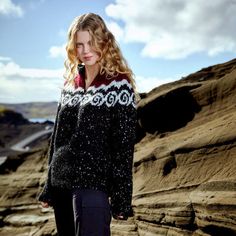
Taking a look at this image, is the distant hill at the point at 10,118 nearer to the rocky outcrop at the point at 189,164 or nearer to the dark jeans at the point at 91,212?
the rocky outcrop at the point at 189,164

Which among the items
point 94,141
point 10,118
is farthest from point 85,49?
point 10,118

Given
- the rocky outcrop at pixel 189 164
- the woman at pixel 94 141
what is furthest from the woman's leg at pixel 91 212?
the rocky outcrop at pixel 189 164

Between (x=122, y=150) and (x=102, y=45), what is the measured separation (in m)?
0.94

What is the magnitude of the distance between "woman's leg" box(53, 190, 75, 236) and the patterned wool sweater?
0.43 feet

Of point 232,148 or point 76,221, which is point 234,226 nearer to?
point 232,148

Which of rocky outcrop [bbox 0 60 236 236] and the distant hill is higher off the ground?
the distant hill

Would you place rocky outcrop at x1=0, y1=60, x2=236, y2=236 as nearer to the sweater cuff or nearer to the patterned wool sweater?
the patterned wool sweater

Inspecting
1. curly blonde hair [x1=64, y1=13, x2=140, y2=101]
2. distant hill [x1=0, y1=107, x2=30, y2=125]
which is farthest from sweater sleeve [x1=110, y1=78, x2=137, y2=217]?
distant hill [x1=0, y1=107, x2=30, y2=125]

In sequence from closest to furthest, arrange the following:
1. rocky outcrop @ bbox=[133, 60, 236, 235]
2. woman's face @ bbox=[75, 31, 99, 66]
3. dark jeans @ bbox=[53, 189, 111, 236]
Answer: dark jeans @ bbox=[53, 189, 111, 236] → woman's face @ bbox=[75, 31, 99, 66] → rocky outcrop @ bbox=[133, 60, 236, 235]

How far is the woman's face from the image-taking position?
330cm

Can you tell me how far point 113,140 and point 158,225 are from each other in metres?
3.77

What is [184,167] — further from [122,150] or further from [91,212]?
[91,212]

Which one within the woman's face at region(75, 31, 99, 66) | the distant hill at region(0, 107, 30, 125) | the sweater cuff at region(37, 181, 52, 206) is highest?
the distant hill at region(0, 107, 30, 125)

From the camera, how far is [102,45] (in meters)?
3.39
